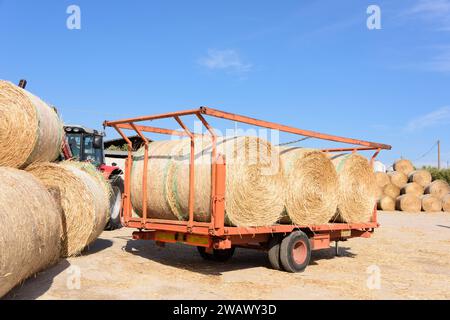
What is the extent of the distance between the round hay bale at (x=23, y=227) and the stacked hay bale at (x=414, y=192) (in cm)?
2183

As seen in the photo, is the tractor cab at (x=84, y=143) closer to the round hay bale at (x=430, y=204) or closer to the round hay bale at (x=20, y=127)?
the round hay bale at (x=20, y=127)

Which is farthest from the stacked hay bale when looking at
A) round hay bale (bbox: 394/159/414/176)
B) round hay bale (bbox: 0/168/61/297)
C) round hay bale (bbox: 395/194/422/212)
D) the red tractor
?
round hay bale (bbox: 0/168/61/297)

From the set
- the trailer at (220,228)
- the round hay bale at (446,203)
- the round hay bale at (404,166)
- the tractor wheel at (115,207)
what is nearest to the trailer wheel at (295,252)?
the trailer at (220,228)

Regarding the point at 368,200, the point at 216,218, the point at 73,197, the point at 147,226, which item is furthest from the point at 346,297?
the point at 73,197

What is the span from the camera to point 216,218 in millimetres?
7066

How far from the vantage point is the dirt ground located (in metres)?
6.47

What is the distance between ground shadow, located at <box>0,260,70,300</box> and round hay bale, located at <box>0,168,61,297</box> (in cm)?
26

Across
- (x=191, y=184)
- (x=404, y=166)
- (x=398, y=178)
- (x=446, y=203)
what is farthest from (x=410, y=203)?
(x=191, y=184)

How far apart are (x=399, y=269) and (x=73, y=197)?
598 cm

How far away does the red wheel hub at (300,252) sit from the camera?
852cm

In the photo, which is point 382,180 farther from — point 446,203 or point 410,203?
point 446,203

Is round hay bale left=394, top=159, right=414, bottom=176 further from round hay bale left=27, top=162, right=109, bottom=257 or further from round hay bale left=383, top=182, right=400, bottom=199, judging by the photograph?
round hay bale left=27, top=162, right=109, bottom=257

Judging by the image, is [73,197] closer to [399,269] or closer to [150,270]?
[150,270]

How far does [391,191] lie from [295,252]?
19809 mm
